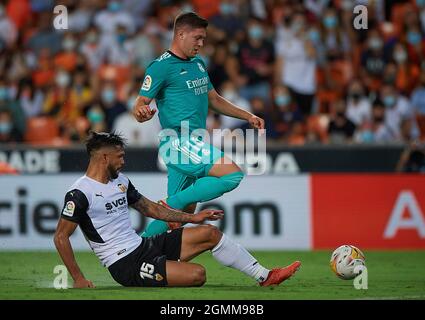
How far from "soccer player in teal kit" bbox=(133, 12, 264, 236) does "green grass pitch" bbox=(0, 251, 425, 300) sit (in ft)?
3.14

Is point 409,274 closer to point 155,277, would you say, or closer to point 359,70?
point 155,277

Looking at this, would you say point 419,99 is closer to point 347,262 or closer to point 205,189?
point 347,262

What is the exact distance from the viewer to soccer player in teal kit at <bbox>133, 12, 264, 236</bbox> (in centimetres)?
1038

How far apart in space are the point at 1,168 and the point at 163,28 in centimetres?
501

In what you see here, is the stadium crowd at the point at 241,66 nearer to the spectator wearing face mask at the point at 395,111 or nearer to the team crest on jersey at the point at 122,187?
the spectator wearing face mask at the point at 395,111

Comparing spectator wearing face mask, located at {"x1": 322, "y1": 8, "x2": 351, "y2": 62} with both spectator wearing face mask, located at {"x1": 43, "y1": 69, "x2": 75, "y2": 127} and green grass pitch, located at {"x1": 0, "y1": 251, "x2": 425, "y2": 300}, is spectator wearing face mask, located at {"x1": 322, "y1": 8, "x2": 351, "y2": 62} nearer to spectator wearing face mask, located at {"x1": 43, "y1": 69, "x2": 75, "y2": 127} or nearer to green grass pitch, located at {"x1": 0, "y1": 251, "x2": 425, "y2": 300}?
spectator wearing face mask, located at {"x1": 43, "y1": 69, "x2": 75, "y2": 127}

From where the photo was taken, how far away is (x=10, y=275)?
1151 centimetres

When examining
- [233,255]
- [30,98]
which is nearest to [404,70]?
[30,98]

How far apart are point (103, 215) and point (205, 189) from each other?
1.13m

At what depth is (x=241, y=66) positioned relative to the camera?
18.7 meters

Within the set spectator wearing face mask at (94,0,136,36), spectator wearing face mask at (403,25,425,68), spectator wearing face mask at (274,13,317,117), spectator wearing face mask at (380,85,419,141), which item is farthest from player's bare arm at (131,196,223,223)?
spectator wearing face mask at (403,25,425,68)

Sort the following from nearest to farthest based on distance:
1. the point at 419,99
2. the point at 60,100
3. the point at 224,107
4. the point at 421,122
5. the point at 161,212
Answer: the point at 161,212
the point at 224,107
the point at 60,100
the point at 421,122
the point at 419,99

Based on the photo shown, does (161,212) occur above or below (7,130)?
below
